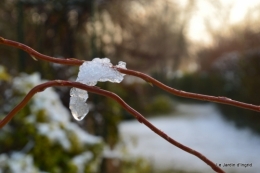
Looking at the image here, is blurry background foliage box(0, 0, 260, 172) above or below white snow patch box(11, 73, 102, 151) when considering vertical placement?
above

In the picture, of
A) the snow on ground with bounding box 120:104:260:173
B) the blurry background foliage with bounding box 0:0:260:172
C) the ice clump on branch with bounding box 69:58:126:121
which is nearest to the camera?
the ice clump on branch with bounding box 69:58:126:121

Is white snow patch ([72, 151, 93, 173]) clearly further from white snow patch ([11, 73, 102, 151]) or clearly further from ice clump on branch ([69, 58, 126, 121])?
ice clump on branch ([69, 58, 126, 121])

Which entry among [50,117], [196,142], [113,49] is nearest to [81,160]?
[50,117]

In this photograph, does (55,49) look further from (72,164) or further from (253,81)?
(253,81)

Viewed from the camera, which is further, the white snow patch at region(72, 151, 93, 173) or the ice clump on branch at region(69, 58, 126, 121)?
the white snow patch at region(72, 151, 93, 173)

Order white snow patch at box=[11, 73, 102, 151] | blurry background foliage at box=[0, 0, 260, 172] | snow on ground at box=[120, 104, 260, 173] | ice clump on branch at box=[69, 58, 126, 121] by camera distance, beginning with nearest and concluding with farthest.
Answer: ice clump on branch at box=[69, 58, 126, 121] < white snow patch at box=[11, 73, 102, 151] < blurry background foliage at box=[0, 0, 260, 172] < snow on ground at box=[120, 104, 260, 173]

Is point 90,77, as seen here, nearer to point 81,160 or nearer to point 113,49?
point 81,160

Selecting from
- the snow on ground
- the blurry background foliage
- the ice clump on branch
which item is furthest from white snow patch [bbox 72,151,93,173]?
the ice clump on branch
